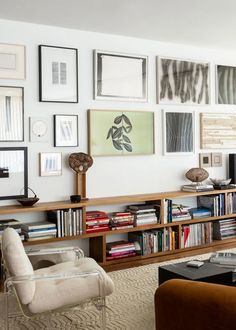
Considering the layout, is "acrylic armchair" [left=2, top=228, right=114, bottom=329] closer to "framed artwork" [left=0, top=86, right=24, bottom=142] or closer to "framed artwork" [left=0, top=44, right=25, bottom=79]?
"framed artwork" [left=0, top=86, right=24, bottom=142]

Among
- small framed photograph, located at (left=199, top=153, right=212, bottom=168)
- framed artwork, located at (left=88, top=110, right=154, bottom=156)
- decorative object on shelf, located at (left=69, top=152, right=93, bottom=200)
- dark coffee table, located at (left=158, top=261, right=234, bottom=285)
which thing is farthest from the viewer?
small framed photograph, located at (left=199, top=153, right=212, bottom=168)

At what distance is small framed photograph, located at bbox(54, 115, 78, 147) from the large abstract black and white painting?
7.41 ft

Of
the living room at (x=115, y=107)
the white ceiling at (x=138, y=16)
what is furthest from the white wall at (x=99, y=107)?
the white ceiling at (x=138, y=16)

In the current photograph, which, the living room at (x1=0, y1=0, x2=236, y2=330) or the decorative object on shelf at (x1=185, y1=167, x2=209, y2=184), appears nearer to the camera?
the living room at (x1=0, y1=0, x2=236, y2=330)

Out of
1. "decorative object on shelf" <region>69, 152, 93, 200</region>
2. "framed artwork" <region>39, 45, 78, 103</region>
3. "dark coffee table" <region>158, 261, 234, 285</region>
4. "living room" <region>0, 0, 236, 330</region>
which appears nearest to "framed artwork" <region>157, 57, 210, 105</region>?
"living room" <region>0, 0, 236, 330</region>

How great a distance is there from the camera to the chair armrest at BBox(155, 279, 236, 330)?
1.86m

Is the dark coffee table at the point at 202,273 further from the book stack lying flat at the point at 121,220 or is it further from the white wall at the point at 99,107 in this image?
the white wall at the point at 99,107

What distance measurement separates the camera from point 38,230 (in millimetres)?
4445

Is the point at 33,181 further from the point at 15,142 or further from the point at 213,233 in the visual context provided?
the point at 213,233

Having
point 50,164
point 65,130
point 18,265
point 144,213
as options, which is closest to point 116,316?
point 18,265

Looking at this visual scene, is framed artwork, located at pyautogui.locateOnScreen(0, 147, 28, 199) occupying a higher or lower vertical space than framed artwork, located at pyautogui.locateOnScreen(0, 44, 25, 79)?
lower

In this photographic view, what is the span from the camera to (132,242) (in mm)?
5215

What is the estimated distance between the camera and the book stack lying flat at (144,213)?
5129 millimetres

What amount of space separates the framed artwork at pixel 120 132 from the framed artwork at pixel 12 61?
92cm
